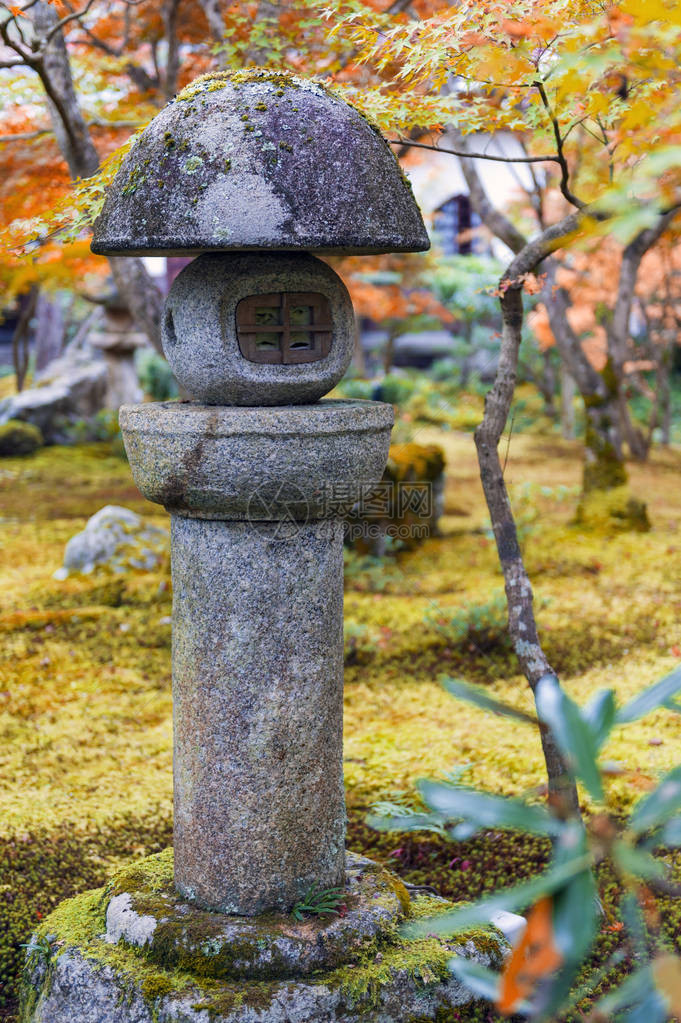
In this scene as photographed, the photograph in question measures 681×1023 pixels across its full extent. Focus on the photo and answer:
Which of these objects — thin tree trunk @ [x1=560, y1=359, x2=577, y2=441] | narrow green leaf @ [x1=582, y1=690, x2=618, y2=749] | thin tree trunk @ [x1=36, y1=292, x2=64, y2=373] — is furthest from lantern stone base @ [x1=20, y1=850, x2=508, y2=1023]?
thin tree trunk @ [x1=36, y1=292, x2=64, y2=373]

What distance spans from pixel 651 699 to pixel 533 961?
35 cm

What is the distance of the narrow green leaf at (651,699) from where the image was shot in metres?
1.20

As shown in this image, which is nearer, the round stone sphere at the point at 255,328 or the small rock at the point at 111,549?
the round stone sphere at the point at 255,328

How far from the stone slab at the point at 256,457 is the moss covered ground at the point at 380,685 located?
4.07 ft

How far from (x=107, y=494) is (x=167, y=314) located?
843 centimetres

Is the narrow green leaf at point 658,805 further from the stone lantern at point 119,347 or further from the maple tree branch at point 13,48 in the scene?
the stone lantern at point 119,347

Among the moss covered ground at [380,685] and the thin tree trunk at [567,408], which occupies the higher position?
the thin tree trunk at [567,408]

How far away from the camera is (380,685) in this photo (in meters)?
6.10

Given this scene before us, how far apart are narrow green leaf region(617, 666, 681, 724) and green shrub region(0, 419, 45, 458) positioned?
12.9 meters

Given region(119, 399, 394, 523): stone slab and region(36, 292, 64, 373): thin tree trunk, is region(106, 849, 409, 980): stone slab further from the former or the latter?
region(36, 292, 64, 373): thin tree trunk

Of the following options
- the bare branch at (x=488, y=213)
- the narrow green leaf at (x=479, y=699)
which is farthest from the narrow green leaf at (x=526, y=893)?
the bare branch at (x=488, y=213)

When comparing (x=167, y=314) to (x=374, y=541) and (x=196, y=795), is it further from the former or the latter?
(x=374, y=541)

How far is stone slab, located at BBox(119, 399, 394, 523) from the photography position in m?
2.79

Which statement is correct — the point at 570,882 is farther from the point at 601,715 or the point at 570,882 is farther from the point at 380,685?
the point at 380,685
